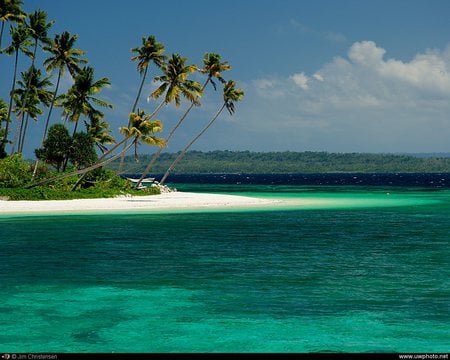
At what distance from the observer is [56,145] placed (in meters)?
66.2

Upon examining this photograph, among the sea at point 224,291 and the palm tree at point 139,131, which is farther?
the palm tree at point 139,131

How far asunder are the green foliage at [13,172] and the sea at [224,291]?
24920 mm

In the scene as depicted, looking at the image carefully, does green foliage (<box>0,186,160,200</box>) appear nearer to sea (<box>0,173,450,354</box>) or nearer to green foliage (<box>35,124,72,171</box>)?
green foliage (<box>35,124,72,171</box>)

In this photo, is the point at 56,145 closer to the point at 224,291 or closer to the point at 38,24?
the point at 38,24

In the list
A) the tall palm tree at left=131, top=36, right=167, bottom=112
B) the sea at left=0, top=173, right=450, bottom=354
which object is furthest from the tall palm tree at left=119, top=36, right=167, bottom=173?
the sea at left=0, top=173, right=450, bottom=354

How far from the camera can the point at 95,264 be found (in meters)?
22.1

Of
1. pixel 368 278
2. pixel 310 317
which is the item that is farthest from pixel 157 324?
pixel 368 278

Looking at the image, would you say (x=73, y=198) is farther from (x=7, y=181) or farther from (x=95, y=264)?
(x=95, y=264)

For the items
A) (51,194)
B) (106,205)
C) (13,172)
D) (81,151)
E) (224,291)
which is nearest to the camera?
(224,291)

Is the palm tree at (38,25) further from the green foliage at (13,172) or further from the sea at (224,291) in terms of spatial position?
the sea at (224,291)

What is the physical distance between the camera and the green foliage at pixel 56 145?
66.0 meters

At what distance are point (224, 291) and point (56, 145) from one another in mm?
52455

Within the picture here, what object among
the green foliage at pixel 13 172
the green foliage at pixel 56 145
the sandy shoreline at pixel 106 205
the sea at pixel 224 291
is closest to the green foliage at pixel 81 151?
the green foliage at pixel 56 145

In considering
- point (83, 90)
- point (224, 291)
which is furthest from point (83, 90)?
point (224, 291)
